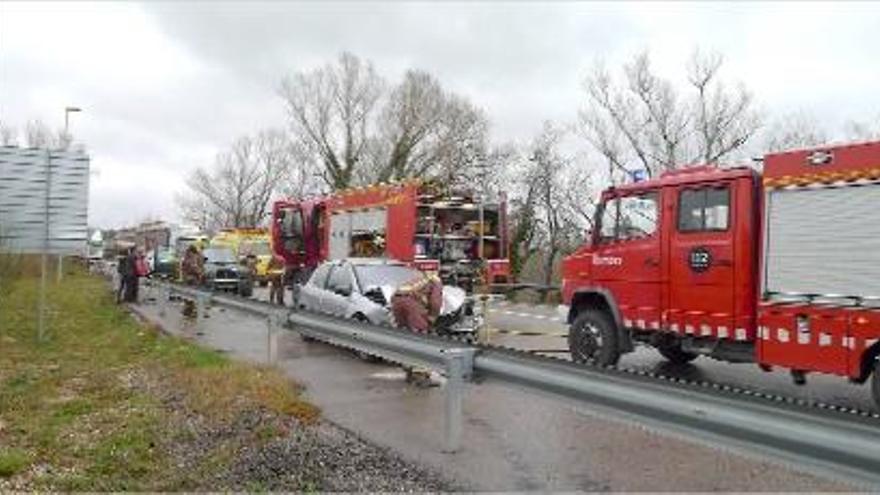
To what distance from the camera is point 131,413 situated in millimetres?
9695

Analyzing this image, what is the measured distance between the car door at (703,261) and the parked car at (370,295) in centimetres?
378

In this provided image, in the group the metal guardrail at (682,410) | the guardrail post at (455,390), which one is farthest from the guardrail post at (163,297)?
the guardrail post at (455,390)

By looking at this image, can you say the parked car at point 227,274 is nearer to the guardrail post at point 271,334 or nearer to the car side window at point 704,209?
the guardrail post at point 271,334

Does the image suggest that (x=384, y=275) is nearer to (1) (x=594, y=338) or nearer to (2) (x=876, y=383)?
(1) (x=594, y=338)

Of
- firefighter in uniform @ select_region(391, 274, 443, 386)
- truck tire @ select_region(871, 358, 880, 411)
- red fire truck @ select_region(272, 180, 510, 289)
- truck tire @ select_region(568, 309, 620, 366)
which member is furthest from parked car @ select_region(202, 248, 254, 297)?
truck tire @ select_region(871, 358, 880, 411)

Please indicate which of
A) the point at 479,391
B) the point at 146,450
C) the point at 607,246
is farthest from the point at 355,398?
the point at 607,246

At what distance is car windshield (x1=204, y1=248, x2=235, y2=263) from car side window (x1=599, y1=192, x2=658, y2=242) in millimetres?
24114

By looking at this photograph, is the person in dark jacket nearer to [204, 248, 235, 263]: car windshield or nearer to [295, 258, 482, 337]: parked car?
[204, 248, 235, 263]: car windshield

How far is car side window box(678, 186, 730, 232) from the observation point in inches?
456

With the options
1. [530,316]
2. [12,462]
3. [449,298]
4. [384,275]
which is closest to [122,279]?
[530,316]

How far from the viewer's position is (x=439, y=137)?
67.1 meters

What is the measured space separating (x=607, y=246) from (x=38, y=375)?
294 inches

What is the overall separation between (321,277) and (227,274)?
18.1 metres

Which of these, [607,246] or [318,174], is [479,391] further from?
[318,174]
